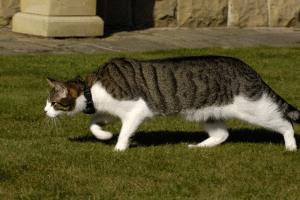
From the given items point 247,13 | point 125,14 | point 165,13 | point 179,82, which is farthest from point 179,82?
point 247,13

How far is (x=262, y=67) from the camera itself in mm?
8641

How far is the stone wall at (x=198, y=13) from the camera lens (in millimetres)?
11312

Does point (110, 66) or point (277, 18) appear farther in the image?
point (277, 18)

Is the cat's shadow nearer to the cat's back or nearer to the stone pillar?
the cat's back

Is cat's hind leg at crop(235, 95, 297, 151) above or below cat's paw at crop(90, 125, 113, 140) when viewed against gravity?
above

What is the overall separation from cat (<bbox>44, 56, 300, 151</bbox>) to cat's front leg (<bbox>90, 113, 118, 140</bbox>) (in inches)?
8.3

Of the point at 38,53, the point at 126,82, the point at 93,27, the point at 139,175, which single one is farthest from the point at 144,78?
the point at 93,27

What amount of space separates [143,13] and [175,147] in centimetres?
686

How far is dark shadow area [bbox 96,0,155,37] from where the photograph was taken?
36.9ft

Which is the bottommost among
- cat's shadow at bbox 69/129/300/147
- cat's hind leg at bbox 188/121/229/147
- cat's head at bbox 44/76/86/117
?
cat's shadow at bbox 69/129/300/147

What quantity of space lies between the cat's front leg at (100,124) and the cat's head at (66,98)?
1.12 feet

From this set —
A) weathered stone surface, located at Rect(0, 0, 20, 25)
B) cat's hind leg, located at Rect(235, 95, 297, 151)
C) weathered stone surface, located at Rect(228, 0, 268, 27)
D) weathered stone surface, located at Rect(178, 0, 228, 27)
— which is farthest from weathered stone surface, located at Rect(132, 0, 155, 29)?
cat's hind leg, located at Rect(235, 95, 297, 151)

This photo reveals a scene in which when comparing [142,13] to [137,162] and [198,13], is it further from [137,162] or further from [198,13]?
[137,162]

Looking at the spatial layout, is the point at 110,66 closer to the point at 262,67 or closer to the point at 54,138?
the point at 54,138
